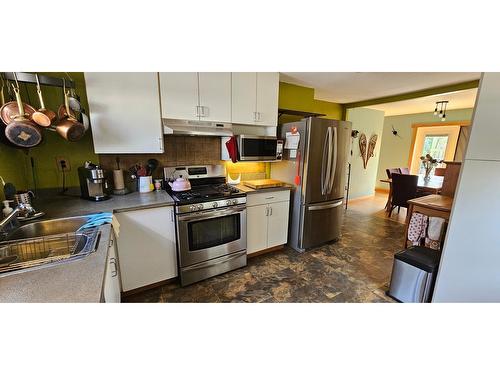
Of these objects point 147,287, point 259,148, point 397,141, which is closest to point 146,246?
point 147,287

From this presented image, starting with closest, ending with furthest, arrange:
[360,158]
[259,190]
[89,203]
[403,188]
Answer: [89,203] < [259,190] < [403,188] < [360,158]

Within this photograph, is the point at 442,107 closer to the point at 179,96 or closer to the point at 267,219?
the point at 267,219

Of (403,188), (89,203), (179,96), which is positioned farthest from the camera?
(403,188)

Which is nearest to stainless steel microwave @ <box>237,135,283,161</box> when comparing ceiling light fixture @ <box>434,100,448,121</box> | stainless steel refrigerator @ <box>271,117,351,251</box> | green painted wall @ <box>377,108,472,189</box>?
stainless steel refrigerator @ <box>271,117,351,251</box>

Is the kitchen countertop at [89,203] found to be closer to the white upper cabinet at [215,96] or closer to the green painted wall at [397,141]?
the white upper cabinet at [215,96]

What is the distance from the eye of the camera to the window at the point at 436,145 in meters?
5.78

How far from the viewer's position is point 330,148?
2.70m

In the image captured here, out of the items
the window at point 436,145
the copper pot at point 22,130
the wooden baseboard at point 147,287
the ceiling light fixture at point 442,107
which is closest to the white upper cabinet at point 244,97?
the copper pot at point 22,130

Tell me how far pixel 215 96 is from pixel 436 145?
264 inches

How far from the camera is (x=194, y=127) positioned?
2.14 metres

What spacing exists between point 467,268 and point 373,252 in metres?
1.41

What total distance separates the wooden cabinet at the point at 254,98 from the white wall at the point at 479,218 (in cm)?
179
